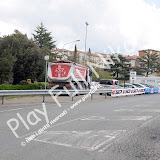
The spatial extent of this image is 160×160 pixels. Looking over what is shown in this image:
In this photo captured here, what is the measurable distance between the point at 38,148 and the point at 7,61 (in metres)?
19.7

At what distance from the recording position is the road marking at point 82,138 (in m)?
5.68

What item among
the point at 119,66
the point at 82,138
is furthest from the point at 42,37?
the point at 82,138

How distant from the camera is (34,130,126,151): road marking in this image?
5681 millimetres

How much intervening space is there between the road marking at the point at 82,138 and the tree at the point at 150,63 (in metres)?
62.0

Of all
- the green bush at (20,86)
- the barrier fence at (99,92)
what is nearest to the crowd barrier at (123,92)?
the barrier fence at (99,92)

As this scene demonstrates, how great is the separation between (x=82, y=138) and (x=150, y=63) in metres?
63.5

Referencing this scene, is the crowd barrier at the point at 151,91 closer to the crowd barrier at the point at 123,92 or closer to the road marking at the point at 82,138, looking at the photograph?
the crowd barrier at the point at 123,92

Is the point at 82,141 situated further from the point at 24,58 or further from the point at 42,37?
the point at 42,37

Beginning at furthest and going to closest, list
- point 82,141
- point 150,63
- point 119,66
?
point 150,63 < point 119,66 < point 82,141

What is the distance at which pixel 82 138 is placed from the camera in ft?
20.7

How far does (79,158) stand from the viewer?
4758 mm

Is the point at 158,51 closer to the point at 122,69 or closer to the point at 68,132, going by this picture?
the point at 122,69

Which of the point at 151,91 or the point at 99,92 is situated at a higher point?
the point at 99,92

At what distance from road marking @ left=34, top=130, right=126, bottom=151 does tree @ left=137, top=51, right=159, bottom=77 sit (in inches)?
2441
